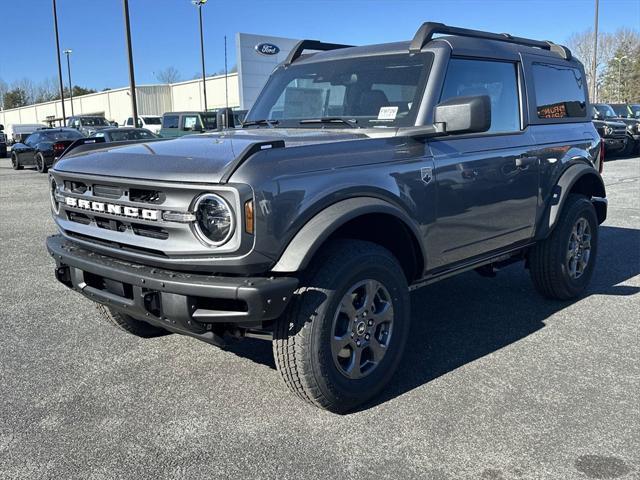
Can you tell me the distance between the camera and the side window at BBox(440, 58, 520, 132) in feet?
13.1

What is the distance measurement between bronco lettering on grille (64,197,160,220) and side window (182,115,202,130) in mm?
18273

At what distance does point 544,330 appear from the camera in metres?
4.52

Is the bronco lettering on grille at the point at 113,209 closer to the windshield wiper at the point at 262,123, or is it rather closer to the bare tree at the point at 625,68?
the windshield wiper at the point at 262,123

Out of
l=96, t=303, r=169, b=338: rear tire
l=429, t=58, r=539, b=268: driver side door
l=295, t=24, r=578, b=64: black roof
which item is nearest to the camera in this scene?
l=429, t=58, r=539, b=268: driver side door

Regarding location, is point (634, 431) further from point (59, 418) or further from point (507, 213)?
Answer: point (59, 418)

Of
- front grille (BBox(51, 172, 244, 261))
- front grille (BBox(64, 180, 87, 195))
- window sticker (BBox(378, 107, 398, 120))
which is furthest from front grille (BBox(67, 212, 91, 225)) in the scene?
window sticker (BBox(378, 107, 398, 120))

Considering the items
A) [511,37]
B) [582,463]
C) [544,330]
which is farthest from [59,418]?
[511,37]

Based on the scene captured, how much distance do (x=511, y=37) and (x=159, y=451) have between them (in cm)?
395

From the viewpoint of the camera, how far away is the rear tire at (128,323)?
426cm

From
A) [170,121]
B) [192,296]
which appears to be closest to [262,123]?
[192,296]

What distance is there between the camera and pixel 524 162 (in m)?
4.41

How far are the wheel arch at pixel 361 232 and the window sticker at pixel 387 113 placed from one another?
2.36 ft

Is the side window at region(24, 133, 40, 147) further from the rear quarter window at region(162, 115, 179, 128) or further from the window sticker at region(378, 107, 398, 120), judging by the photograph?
the window sticker at region(378, 107, 398, 120)

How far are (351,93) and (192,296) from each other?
1.97m
